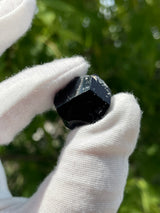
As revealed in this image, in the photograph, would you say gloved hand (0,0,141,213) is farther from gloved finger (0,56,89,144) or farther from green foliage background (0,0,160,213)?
green foliage background (0,0,160,213)

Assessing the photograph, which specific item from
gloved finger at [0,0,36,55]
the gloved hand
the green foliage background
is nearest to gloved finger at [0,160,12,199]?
the gloved hand

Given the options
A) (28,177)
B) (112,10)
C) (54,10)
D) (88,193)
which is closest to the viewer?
(88,193)

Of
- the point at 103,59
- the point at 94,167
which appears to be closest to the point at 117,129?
the point at 94,167

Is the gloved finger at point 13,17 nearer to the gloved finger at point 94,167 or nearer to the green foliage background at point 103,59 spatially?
the gloved finger at point 94,167

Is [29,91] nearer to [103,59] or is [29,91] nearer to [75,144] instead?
[75,144]

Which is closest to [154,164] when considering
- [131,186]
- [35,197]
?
[131,186]

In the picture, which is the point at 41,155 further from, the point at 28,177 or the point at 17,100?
the point at 17,100
